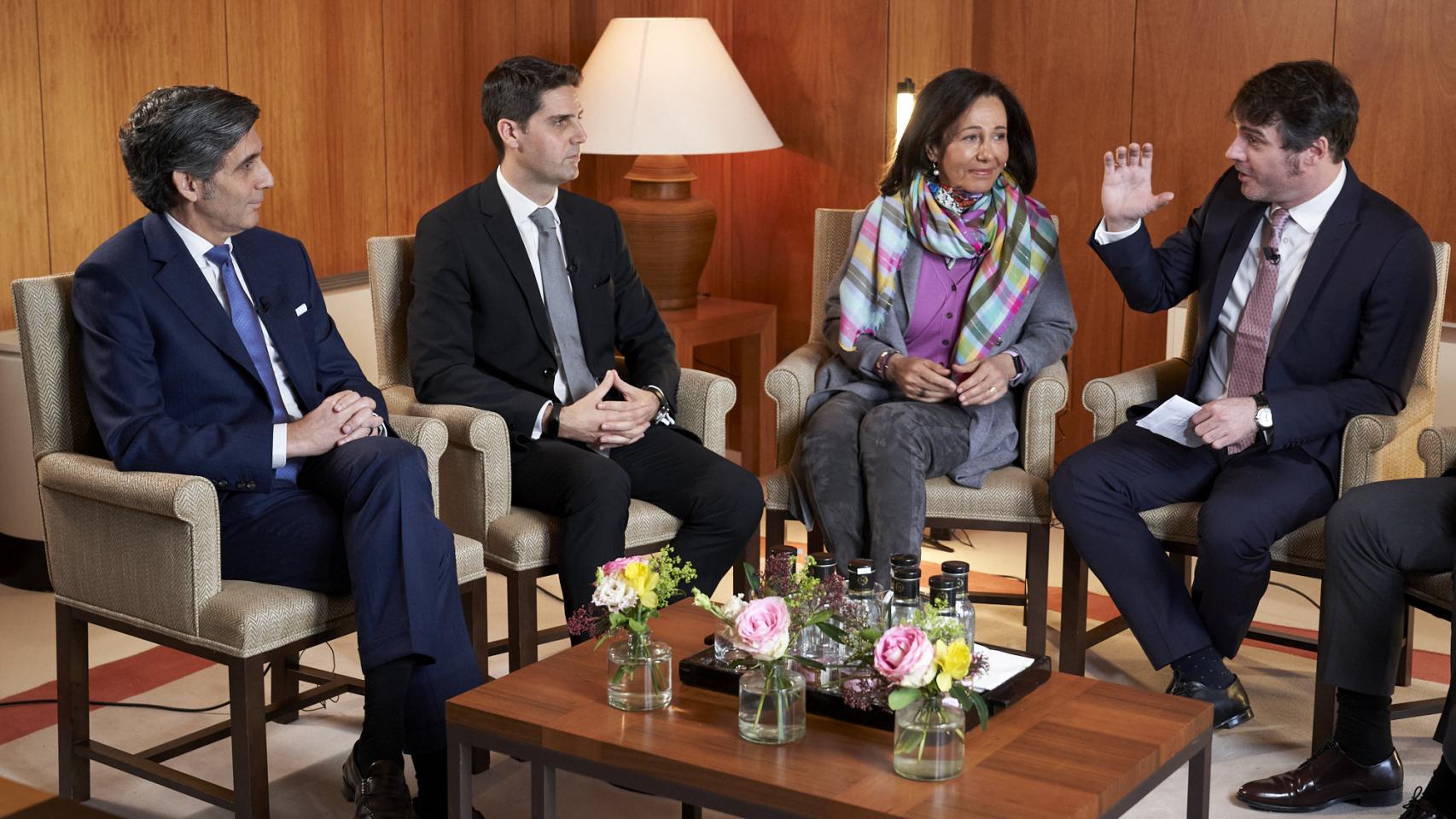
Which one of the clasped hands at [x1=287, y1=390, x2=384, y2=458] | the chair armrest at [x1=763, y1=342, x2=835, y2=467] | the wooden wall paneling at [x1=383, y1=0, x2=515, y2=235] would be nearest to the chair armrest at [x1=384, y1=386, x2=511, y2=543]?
the clasped hands at [x1=287, y1=390, x2=384, y2=458]

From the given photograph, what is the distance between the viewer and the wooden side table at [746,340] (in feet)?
15.6

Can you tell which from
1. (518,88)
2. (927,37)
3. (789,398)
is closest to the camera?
(518,88)

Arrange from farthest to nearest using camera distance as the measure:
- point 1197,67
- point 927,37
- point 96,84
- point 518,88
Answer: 1. point 927,37
2. point 1197,67
3. point 96,84
4. point 518,88

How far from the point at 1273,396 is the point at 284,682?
2117 millimetres

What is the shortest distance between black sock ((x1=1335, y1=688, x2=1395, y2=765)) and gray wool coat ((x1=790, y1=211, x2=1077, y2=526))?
916 mm

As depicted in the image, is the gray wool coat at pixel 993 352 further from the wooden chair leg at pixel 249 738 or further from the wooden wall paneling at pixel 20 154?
the wooden wall paneling at pixel 20 154

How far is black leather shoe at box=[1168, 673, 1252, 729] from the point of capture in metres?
3.21

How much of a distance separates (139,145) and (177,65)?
161 cm

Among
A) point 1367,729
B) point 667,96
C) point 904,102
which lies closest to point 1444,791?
point 1367,729

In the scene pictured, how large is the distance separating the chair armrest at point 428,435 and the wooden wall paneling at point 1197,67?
2486 mm

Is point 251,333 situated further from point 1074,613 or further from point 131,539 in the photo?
point 1074,613

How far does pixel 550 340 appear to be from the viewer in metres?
3.44

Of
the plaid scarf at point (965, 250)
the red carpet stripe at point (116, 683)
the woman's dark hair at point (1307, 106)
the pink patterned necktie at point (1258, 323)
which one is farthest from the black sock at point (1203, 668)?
the red carpet stripe at point (116, 683)

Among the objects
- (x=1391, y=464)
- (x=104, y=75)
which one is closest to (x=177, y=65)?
(x=104, y=75)
